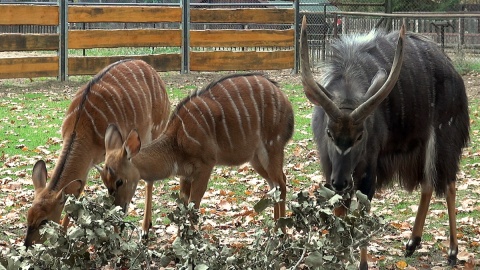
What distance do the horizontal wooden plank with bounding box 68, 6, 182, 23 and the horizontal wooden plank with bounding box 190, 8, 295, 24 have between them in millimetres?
854

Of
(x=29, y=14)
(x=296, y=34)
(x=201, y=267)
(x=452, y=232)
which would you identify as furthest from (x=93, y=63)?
(x=201, y=267)

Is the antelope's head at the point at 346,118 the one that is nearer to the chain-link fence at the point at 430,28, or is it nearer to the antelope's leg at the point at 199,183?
the antelope's leg at the point at 199,183

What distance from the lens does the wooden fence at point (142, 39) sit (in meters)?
14.5

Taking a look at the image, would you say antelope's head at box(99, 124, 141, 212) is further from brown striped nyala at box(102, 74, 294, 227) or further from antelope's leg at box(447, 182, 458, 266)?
antelope's leg at box(447, 182, 458, 266)

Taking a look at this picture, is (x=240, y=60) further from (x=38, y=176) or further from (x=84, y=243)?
(x=84, y=243)

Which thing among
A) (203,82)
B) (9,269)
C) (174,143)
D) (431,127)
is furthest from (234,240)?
(203,82)

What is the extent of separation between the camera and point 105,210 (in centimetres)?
360

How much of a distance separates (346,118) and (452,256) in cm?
147

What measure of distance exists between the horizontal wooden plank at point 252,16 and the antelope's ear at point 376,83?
37.6 ft

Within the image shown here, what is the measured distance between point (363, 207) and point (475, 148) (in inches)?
258

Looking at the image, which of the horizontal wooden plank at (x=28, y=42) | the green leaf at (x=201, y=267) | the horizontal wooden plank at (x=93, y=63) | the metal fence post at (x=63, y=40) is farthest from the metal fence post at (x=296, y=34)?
the green leaf at (x=201, y=267)

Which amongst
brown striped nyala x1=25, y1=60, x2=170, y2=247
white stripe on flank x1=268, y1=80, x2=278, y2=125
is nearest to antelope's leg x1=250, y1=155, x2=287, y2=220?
white stripe on flank x1=268, y1=80, x2=278, y2=125

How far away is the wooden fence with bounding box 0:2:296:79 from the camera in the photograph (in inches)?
571

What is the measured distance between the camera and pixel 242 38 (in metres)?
16.8
